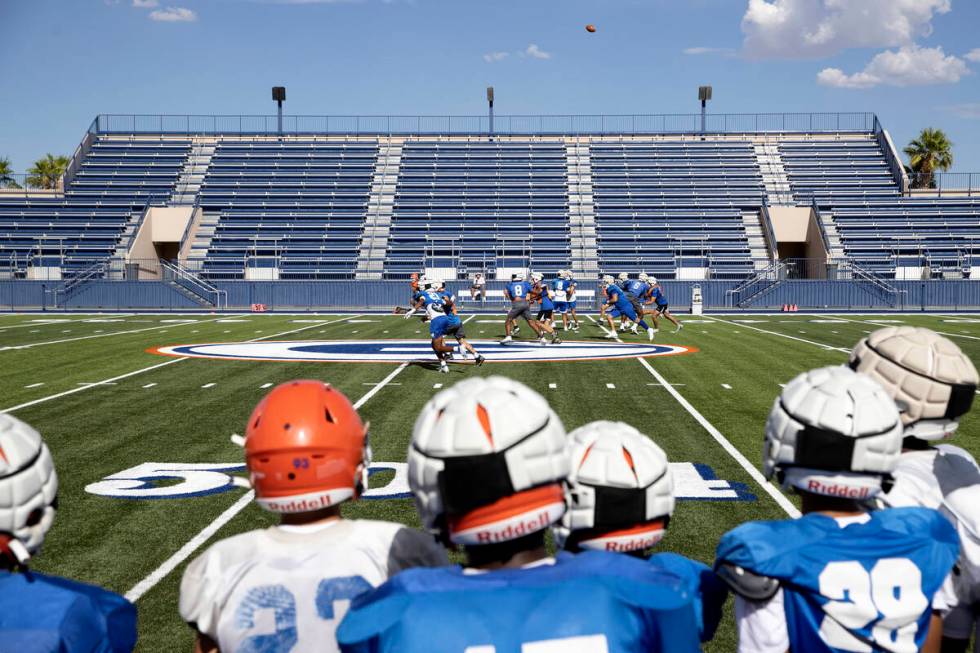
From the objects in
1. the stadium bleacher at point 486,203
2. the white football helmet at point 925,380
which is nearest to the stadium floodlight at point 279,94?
the stadium bleacher at point 486,203

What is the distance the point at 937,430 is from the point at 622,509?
4.36 ft

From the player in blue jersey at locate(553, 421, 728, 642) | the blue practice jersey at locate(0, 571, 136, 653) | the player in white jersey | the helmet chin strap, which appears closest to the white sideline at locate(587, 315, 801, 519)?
the player in blue jersey at locate(553, 421, 728, 642)

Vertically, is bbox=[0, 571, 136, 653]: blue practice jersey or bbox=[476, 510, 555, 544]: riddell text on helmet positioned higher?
bbox=[476, 510, 555, 544]: riddell text on helmet

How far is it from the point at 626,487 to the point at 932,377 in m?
1.31

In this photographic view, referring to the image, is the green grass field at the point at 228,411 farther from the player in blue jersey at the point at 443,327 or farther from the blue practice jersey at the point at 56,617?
the blue practice jersey at the point at 56,617

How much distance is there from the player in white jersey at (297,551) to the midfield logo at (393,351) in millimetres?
15373

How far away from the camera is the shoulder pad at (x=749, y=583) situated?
236 cm

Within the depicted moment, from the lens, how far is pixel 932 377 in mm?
3078

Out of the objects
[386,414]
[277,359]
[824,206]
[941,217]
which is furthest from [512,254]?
[386,414]

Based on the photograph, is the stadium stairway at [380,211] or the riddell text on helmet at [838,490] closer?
the riddell text on helmet at [838,490]

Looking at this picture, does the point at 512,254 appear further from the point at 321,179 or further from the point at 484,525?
the point at 484,525

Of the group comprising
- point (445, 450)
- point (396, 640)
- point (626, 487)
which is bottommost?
point (396, 640)

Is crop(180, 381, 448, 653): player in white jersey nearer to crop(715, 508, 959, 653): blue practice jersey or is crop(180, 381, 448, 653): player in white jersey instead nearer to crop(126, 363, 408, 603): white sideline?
crop(715, 508, 959, 653): blue practice jersey

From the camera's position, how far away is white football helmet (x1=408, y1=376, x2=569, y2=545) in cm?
204
